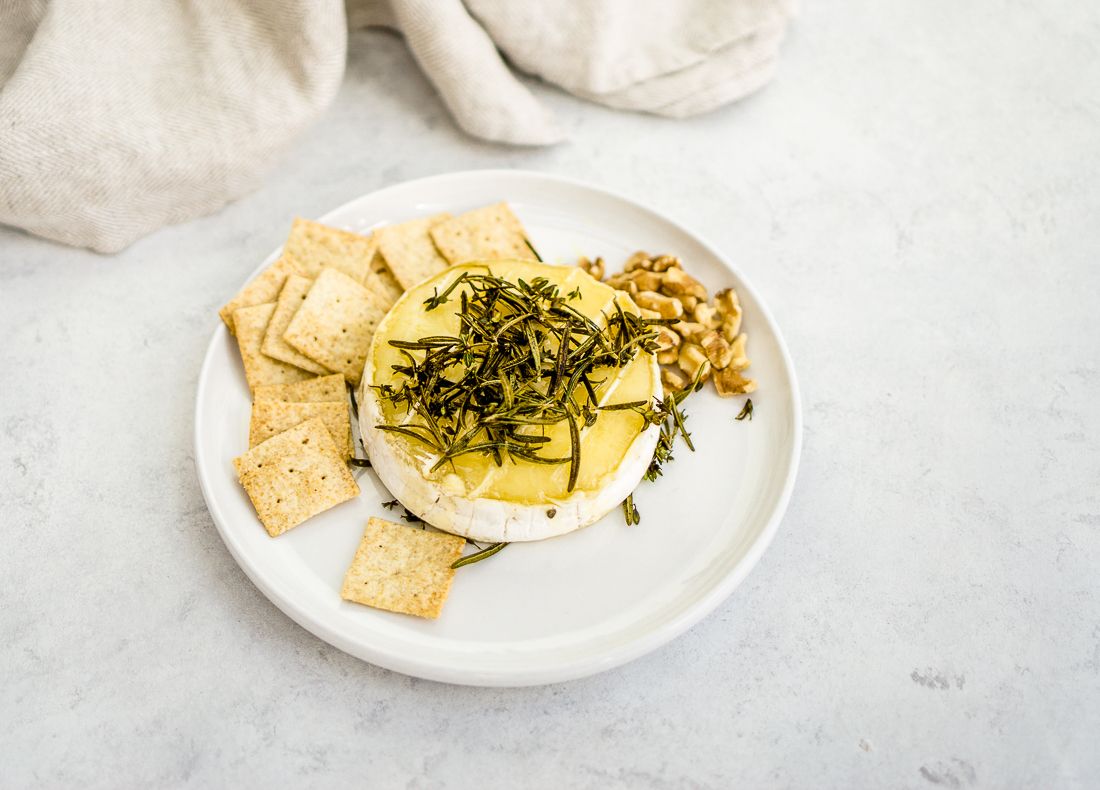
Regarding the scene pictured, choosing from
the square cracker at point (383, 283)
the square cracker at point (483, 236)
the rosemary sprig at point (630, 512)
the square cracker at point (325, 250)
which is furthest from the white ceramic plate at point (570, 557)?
the square cracker at point (483, 236)

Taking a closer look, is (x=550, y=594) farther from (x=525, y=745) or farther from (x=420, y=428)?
(x=420, y=428)

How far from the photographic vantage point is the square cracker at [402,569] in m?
2.46

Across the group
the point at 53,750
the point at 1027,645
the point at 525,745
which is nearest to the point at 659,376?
the point at 525,745

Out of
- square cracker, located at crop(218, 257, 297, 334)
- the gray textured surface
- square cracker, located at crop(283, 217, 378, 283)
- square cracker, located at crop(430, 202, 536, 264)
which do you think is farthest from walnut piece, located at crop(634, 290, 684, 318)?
square cracker, located at crop(218, 257, 297, 334)

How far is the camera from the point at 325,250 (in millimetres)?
3061

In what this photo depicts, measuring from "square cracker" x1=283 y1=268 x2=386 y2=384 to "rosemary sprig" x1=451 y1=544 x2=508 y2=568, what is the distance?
706mm

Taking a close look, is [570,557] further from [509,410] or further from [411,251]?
[411,251]

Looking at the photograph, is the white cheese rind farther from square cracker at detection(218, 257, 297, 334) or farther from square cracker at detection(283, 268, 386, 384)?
square cracker at detection(218, 257, 297, 334)

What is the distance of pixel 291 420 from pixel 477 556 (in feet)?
2.31

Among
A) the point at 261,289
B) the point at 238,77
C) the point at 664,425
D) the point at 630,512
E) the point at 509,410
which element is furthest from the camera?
the point at 238,77

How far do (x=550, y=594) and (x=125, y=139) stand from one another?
212 centimetres

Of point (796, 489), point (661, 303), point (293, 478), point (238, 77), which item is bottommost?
point (796, 489)

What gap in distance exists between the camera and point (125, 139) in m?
3.15

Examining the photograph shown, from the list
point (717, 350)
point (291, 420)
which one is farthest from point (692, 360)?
point (291, 420)
